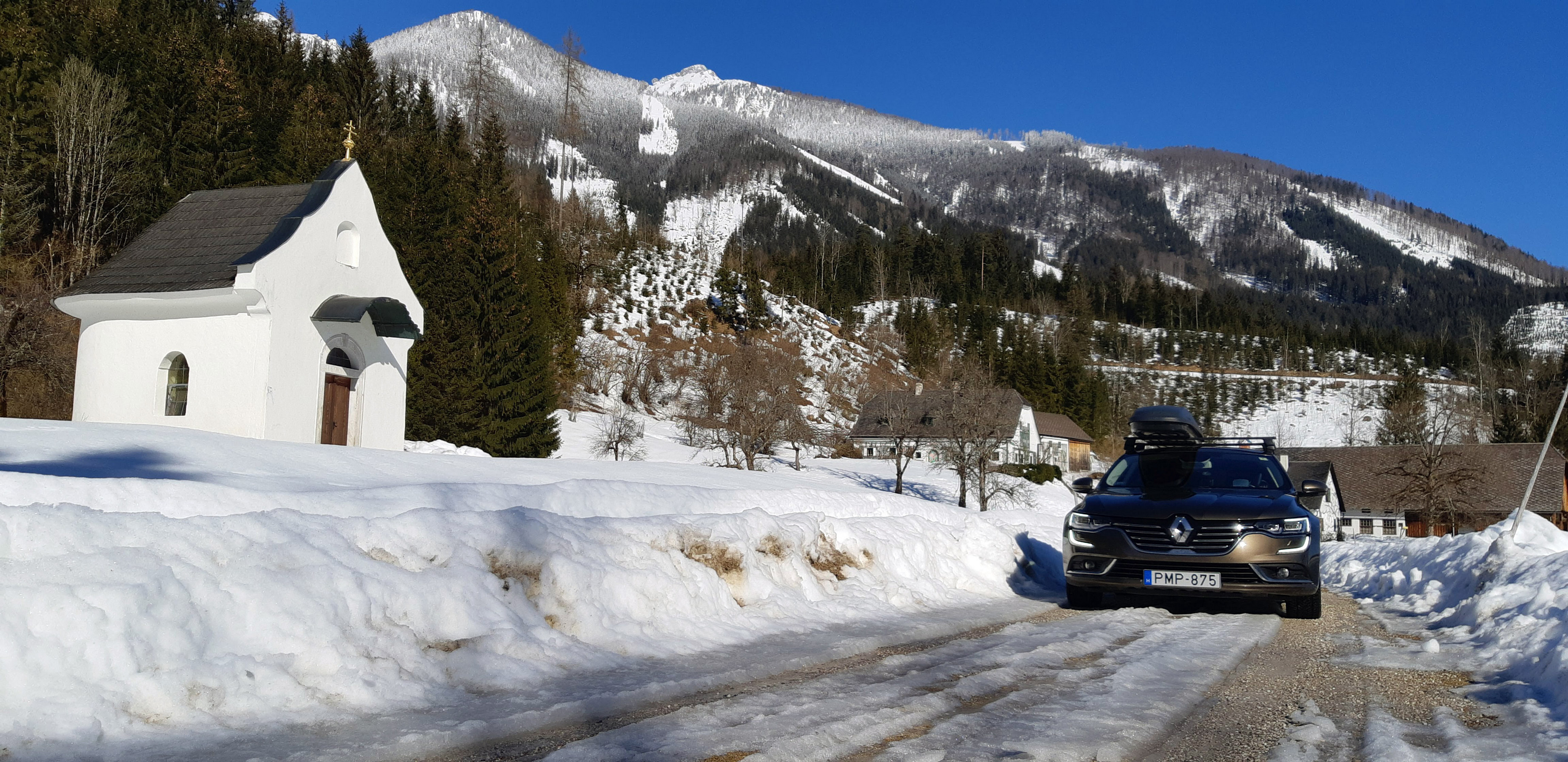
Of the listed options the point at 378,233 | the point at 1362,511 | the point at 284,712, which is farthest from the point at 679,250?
the point at 284,712

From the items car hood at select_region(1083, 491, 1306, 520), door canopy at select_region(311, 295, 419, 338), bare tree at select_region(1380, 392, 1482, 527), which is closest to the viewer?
car hood at select_region(1083, 491, 1306, 520)

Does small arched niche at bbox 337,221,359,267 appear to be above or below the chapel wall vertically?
above

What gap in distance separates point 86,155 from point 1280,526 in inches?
1757

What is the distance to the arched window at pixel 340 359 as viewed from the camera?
2305cm

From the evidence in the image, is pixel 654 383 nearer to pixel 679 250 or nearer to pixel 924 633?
pixel 679 250

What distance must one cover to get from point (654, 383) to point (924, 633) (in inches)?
2224

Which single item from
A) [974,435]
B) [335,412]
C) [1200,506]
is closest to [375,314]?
[335,412]

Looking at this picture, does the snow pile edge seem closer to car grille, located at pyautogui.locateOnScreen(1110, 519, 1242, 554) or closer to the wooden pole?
car grille, located at pyautogui.locateOnScreen(1110, 519, 1242, 554)

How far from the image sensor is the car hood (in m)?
8.66

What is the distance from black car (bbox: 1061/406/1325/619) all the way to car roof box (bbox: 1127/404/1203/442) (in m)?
3.41

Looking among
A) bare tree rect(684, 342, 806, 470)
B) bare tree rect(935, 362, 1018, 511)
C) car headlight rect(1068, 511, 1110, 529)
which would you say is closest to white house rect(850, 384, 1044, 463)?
bare tree rect(935, 362, 1018, 511)

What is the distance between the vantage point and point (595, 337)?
226ft

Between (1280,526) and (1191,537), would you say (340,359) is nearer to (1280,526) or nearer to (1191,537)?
(1191,537)

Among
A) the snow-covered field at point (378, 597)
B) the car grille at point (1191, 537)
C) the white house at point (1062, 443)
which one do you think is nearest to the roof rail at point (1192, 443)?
the car grille at point (1191, 537)
